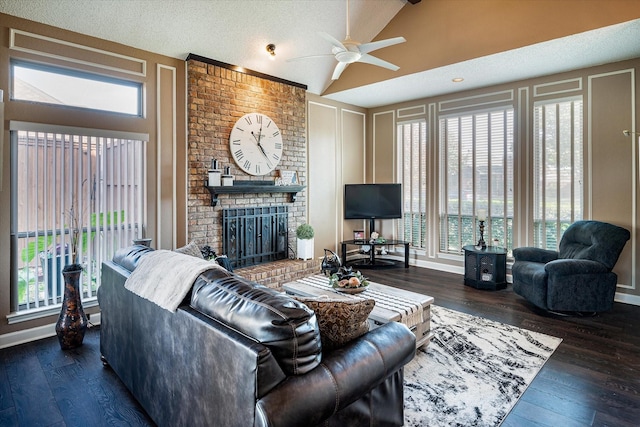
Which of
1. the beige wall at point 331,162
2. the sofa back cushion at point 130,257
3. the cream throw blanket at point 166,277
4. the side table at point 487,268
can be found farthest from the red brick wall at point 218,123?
the side table at point 487,268

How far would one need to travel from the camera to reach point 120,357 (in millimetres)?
2416

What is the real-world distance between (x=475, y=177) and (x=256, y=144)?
3.47 m

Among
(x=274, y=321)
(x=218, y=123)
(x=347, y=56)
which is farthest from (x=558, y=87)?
(x=274, y=321)

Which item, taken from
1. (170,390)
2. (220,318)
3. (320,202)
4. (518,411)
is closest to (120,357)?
(170,390)

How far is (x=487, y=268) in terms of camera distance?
4.88 m

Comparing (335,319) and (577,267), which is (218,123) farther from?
(577,267)

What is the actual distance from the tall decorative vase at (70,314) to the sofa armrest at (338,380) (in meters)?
2.70

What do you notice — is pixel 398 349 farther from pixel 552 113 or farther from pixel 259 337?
pixel 552 113

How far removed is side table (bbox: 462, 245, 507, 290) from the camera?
4844mm

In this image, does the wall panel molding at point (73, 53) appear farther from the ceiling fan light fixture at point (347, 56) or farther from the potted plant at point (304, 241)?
the potted plant at point (304, 241)

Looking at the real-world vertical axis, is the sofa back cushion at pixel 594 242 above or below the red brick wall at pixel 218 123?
below

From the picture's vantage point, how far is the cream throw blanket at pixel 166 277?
178cm

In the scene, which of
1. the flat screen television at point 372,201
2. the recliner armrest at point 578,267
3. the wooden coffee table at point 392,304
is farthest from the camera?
the flat screen television at point 372,201

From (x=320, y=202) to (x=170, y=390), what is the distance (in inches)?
178
